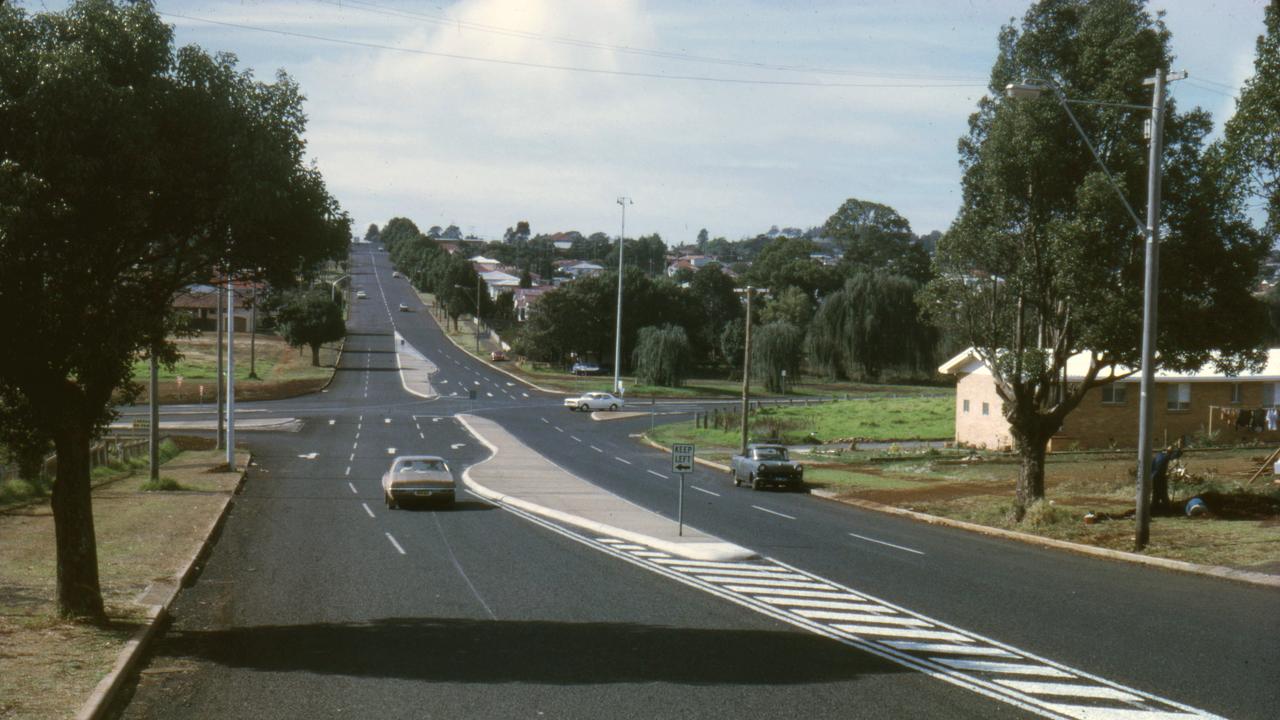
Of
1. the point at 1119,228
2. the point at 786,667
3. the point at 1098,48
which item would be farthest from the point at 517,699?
the point at 1098,48

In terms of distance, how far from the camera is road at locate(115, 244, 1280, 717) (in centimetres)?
1048

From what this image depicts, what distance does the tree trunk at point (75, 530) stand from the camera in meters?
13.0

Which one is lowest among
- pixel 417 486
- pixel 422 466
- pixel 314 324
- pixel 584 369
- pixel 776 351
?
pixel 417 486

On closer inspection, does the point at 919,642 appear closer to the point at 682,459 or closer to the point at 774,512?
the point at 682,459

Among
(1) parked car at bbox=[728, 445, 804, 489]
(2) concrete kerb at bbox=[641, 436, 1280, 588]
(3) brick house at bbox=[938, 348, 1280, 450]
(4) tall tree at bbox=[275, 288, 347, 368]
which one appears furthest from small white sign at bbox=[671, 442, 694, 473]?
(4) tall tree at bbox=[275, 288, 347, 368]

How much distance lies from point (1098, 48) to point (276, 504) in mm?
24055

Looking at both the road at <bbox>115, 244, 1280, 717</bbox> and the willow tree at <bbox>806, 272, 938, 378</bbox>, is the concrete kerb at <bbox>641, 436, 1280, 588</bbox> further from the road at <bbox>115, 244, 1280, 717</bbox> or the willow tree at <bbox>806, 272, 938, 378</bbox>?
the willow tree at <bbox>806, 272, 938, 378</bbox>

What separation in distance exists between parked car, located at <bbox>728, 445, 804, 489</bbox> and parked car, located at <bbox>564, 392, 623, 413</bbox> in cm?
3939

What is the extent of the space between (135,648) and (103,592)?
4.32 m

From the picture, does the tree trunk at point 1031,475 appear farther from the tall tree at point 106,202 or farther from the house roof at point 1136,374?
the tall tree at point 106,202

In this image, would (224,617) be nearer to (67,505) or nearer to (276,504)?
(67,505)

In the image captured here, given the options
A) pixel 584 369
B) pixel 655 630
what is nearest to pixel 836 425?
pixel 584 369

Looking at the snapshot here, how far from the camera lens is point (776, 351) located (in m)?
95.4

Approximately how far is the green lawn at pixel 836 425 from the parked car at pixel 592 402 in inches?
337
